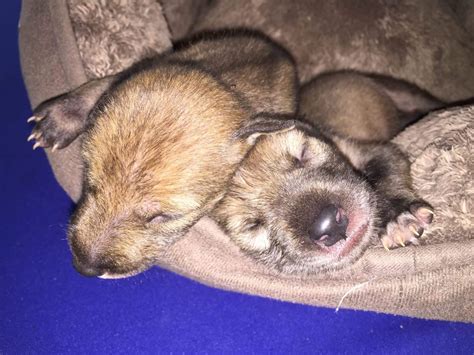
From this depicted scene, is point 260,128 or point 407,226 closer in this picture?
point 260,128

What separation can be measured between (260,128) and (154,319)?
116 cm

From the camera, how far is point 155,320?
2783mm

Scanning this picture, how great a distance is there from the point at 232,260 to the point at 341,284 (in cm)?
47

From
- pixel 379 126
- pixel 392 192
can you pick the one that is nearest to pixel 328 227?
pixel 392 192

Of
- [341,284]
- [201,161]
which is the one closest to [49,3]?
[201,161]

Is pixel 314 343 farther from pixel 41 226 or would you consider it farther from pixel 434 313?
pixel 41 226

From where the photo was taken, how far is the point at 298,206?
220 cm

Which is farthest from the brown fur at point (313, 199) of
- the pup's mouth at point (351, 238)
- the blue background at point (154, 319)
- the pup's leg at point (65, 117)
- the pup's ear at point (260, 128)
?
the pup's leg at point (65, 117)

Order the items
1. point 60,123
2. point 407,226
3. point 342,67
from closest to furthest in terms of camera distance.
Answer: point 407,226 → point 60,123 → point 342,67

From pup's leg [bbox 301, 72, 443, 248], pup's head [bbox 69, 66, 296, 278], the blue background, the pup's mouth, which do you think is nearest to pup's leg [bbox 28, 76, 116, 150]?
the blue background

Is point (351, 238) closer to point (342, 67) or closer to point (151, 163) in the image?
point (151, 163)

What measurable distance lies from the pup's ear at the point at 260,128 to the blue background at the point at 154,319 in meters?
0.94

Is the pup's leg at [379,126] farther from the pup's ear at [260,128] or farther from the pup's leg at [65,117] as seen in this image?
the pup's leg at [65,117]

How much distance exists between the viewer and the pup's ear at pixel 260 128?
2158 millimetres
